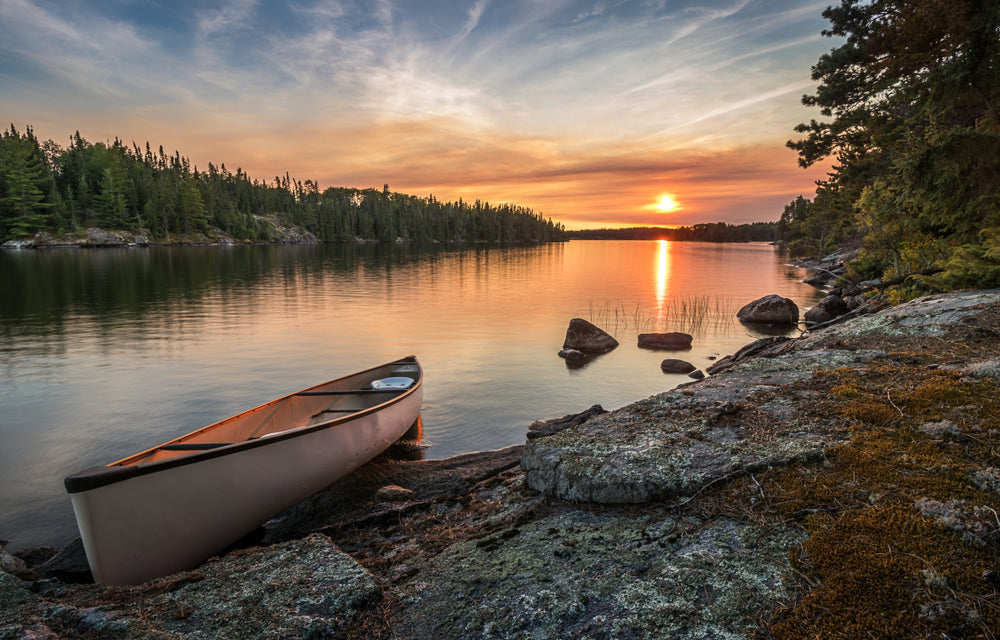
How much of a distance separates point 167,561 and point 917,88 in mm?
21719

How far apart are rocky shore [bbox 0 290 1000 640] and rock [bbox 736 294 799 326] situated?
22.0 m

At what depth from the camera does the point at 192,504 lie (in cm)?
599

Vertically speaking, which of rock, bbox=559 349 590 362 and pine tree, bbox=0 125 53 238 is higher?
pine tree, bbox=0 125 53 238

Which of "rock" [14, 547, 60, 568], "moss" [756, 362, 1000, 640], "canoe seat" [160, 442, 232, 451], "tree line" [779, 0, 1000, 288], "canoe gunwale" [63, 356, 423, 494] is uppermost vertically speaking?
"tree line" [779, 0, 1000, 288]

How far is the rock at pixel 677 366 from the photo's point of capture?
17438mm

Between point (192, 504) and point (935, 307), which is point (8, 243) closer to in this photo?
point (192, 504)

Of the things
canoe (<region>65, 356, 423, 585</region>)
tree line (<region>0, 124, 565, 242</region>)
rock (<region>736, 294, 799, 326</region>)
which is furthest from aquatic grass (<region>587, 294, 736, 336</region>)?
tree line (<region>0, 124, 565, 242</region>)

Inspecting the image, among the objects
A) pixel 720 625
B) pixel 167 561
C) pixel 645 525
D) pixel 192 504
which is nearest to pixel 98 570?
pixel 167 561

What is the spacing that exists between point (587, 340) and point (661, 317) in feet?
35.2

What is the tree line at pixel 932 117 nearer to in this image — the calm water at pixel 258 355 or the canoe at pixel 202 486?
the calm water at pixel 258 355

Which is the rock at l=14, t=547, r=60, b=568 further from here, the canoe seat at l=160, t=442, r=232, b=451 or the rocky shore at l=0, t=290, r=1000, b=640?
the canoe seat at l=160, t=442, r=232, b=451

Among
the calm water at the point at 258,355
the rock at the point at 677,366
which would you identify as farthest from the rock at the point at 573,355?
the rock at the point at 677,366

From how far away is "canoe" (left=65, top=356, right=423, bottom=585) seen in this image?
5.29 metres

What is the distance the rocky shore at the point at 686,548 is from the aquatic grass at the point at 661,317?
20.2m
